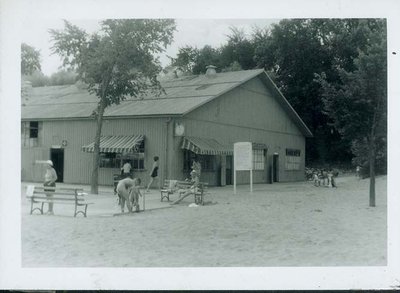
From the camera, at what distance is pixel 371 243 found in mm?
8391

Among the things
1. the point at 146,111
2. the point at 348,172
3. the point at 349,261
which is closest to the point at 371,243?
the point at 349,261

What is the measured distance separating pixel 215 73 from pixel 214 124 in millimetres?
2252

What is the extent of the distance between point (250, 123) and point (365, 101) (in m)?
11.4

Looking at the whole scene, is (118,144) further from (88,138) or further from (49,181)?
(49,181)

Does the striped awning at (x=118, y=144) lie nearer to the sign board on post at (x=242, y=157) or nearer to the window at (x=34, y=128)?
the window at (x=34, y=128)

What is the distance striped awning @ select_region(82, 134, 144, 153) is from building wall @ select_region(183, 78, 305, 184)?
2178 mm

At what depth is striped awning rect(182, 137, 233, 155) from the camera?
1959 centimetres

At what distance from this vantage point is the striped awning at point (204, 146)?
19594 millimetres

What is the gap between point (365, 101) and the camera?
1227cm

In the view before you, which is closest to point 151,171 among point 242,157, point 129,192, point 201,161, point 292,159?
point 201,161

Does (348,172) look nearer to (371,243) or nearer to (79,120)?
(79,120)

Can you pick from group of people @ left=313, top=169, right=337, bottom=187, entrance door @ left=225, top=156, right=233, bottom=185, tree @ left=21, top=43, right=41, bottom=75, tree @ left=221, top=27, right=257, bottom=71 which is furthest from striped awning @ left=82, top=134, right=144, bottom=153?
tree @ left=21, top=43, right=41, bottom=75

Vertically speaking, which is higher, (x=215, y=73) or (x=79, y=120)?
(x=215, y=73)

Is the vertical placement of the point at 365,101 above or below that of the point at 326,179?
above
